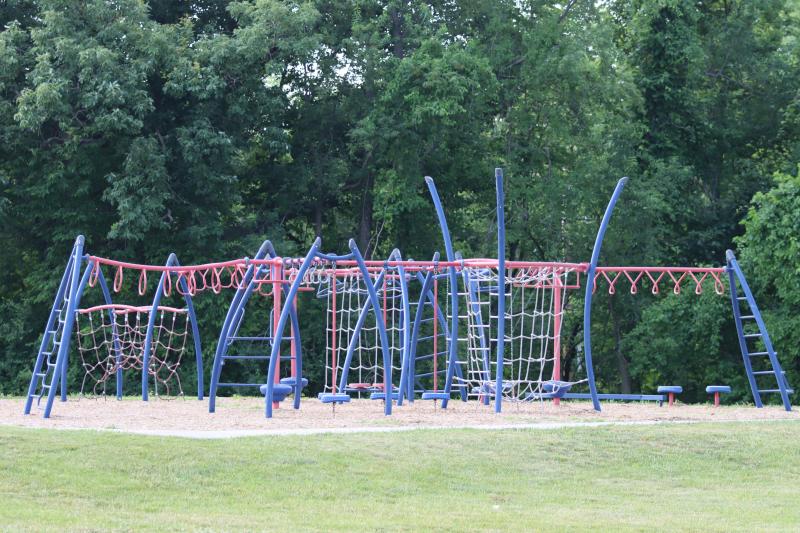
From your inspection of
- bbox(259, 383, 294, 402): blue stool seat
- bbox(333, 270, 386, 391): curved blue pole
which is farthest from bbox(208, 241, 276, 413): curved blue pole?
bbox(333, 270, 386, 391): curved blue pole

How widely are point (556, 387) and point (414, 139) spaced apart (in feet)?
37.0

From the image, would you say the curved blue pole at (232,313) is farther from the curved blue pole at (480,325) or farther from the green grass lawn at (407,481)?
the green grass lawn at (407,481)

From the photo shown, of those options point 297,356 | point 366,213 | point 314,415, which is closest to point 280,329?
point 314,415

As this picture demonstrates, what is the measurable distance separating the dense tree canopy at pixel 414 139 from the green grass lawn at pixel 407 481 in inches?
554

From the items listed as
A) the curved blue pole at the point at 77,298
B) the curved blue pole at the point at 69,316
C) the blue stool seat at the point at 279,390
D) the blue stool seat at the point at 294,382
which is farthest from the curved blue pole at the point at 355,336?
the curved blue pole at the point at 69,316

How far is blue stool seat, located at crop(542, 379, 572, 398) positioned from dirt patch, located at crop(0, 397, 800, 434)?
211mm

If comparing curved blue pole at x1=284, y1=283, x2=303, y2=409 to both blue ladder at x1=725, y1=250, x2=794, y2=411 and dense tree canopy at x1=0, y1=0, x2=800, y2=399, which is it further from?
dense tree canopy at x1=0, y1=0, x2=800, y2=399

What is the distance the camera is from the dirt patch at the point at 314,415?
596 inches

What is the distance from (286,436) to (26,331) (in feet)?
56.6

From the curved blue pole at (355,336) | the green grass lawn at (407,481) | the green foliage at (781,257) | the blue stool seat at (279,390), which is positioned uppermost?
the green foliage at (781,257)

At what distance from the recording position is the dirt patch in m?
15.1

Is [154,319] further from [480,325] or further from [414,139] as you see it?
[414,139]

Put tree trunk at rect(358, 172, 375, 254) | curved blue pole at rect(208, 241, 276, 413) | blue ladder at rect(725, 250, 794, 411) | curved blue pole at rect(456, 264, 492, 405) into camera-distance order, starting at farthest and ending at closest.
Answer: tree trunk at rect(358, 172, 375, 254), blue ladder at rect(725, 250, 794, 411), curved blue pole at rect(456, 264, 492, 405), curved blue pole at rect(208, 241, 276, 413)

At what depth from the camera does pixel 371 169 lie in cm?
3003
